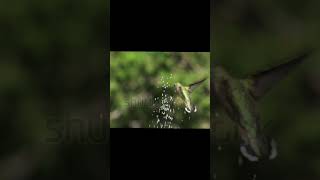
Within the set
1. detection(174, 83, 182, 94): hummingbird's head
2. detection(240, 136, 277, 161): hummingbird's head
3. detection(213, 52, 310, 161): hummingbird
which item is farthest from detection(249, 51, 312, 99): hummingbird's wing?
detection(174, 83, 182, 94): hummingbird's head

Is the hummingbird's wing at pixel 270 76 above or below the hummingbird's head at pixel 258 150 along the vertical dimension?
above

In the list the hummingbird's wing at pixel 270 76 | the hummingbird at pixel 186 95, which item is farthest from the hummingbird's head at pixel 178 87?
the hummingbird's wing at pixel 270 76


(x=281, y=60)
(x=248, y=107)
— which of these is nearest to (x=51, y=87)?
(x=248, y=107)

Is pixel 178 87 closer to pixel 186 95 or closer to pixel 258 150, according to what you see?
pixel 186 95

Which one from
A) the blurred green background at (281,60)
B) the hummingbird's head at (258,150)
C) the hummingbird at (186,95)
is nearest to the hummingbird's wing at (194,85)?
the hummingbird at (186,95)

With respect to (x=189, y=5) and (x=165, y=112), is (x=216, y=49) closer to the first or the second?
(x=189, y=5)

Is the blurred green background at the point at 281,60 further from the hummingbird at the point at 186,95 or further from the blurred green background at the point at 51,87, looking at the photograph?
the blurred green background at the point at 51,87

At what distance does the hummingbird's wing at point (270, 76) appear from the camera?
6.40 feet

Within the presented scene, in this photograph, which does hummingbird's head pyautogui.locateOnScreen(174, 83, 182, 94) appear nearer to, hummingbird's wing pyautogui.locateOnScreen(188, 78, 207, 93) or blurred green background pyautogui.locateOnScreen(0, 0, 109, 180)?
hummingbird's wing pyautogui.locateOnScreen(188, 78, 207, 93)

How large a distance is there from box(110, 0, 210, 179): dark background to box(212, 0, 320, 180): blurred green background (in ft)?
0.27

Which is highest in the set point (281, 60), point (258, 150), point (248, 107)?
point (281, 60)

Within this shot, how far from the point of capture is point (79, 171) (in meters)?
2.02

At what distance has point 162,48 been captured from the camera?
1966 mm

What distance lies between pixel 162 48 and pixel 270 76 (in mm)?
514
